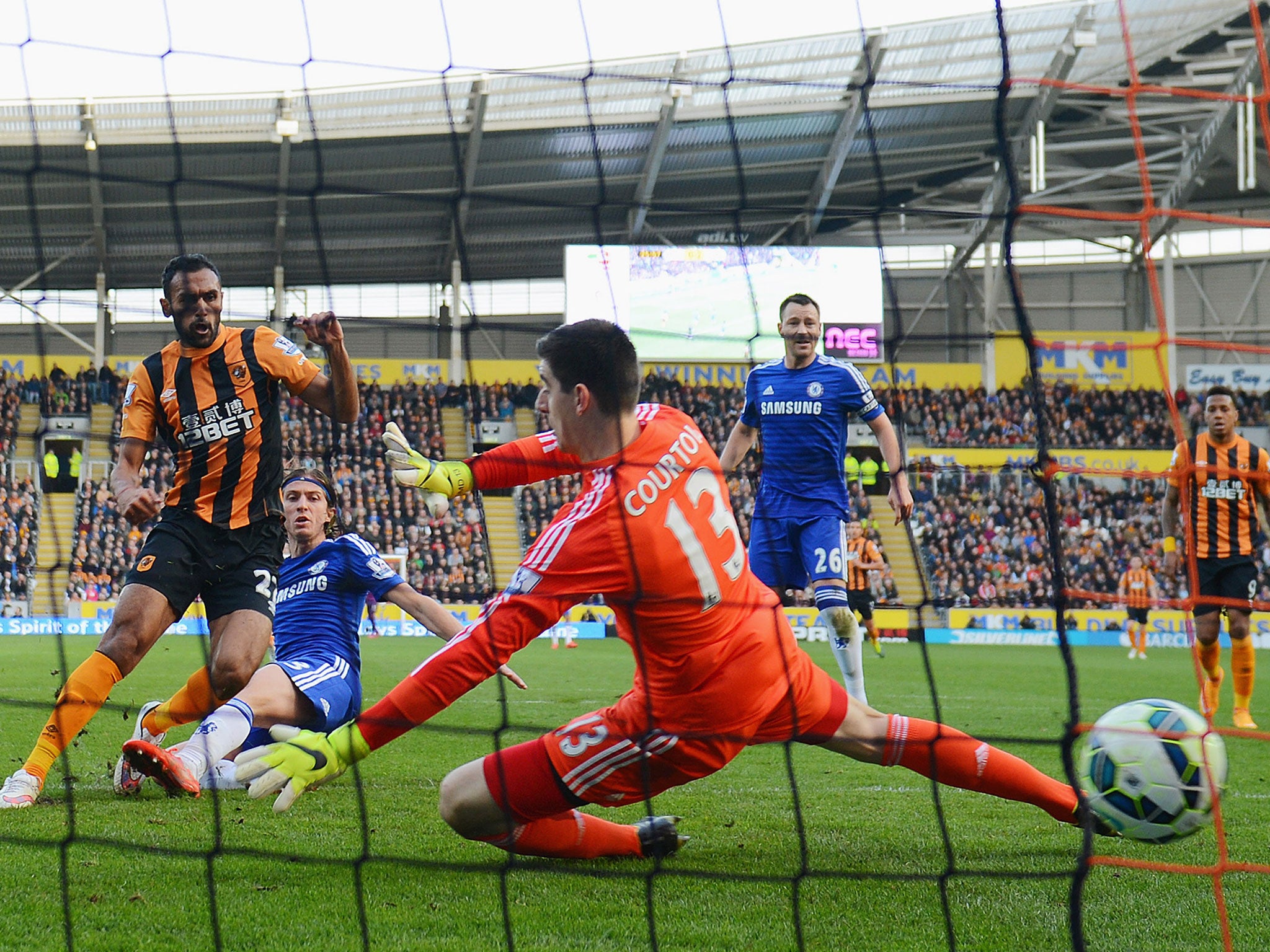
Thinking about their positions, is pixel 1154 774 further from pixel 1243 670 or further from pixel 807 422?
pixel 1243 670

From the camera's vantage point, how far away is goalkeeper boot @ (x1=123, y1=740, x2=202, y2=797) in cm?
344

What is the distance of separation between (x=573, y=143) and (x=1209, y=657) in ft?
55.1

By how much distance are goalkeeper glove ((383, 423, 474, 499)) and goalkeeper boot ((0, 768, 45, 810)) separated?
1978 mm

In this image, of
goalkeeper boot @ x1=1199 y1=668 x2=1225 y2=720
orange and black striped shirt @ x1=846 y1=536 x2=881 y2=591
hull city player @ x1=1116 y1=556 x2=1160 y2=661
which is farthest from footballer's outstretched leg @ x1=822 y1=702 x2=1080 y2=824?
hull city player @ x1=1116 y1=556 x2=1160 y2=661

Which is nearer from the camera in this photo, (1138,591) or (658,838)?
(658,838)

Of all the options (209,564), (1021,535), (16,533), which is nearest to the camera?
(209,564)

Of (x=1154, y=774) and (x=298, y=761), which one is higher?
(x=298, y=761)

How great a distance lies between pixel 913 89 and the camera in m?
20.7

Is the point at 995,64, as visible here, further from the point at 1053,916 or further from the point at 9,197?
the point at 1053,916

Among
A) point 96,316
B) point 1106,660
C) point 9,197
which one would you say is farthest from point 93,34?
point 96,316

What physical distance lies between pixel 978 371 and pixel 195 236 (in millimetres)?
16572

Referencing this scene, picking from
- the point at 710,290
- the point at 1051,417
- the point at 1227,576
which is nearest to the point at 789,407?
the point at 1227,576

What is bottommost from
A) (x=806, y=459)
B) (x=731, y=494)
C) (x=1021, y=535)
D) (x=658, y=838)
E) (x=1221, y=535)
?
(x=1021, y=535)

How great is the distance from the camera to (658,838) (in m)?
3.53
